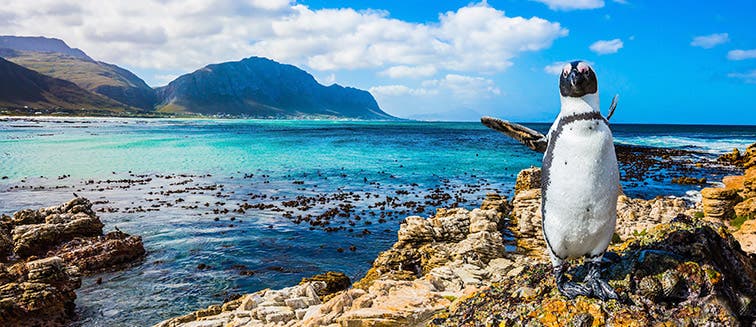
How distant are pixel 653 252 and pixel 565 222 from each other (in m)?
0.91

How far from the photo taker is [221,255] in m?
17.6

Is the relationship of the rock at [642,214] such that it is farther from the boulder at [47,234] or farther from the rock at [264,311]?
the boulder at [47,234]

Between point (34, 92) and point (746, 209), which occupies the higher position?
point (34, 92)

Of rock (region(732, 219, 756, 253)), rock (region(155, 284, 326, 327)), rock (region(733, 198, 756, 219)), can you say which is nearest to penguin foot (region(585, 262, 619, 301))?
rock (region(155, 284, 326, 327))

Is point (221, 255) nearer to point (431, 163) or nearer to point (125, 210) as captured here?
point (125, 210)

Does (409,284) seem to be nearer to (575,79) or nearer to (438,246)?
(438,246)

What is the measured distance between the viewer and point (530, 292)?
179 inches

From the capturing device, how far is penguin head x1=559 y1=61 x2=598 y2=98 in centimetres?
434

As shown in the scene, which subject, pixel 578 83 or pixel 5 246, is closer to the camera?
pixel 578 83

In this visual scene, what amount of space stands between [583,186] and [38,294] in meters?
14.0

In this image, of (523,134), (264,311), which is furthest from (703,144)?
(264,311)

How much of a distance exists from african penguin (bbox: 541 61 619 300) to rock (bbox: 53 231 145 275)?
54.9 feet

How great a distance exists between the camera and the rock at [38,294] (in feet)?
36.3

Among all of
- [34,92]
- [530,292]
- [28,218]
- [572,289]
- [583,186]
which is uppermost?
[34,92]
